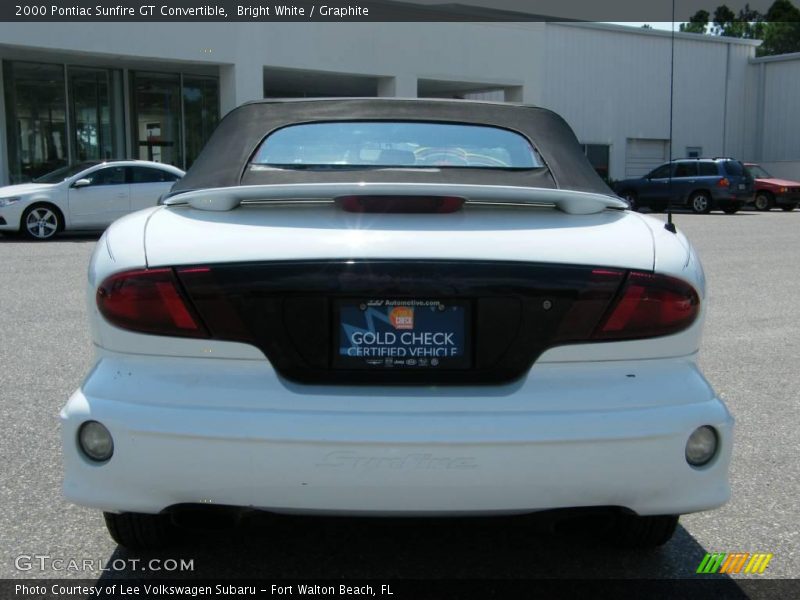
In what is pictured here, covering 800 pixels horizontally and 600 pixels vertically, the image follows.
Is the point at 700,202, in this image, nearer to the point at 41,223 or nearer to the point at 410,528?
the point at 41,223

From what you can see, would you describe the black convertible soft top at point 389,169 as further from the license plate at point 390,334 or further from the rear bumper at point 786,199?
the rear bumper at point 786,199

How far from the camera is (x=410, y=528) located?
3.29 meters

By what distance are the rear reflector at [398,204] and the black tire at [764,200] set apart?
27.3m

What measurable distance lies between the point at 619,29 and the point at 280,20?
16.9m

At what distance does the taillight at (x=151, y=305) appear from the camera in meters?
2.49

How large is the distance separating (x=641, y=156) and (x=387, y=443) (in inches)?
1384

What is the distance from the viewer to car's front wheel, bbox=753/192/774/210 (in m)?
27.6

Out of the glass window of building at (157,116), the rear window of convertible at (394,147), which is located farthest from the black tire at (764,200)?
the rear window of convertible at (394,147)

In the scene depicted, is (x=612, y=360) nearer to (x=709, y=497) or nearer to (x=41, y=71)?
(x=709, y=497)

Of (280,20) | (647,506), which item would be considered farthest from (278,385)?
(280,20)

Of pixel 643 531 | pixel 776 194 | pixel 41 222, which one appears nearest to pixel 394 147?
pixel 643 531

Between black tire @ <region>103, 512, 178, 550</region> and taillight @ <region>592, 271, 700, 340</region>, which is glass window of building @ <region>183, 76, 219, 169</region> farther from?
taillight @ <region>592, 271, 700, 340</region>

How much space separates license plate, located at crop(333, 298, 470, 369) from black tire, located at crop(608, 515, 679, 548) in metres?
0.97

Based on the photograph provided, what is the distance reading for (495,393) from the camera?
2.45m
